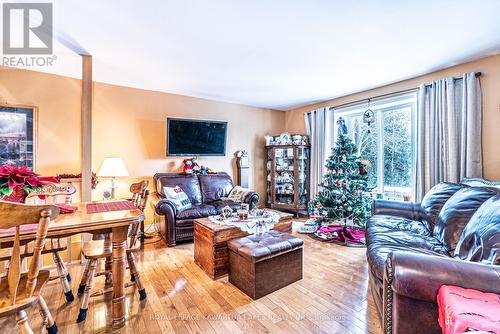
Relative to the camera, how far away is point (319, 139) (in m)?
4.65

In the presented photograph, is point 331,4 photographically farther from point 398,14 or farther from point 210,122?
point 210,122

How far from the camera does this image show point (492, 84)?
2615mm

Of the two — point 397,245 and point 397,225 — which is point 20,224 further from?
point 397,225

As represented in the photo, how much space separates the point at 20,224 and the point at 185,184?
281cm

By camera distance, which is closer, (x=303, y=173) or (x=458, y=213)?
(x=458, y=213)

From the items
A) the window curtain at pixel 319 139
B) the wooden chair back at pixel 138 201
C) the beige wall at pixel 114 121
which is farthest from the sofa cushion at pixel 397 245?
the beige wall at pixel 114 121

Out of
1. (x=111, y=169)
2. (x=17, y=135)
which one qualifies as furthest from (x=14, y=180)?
(x=17, y=135)

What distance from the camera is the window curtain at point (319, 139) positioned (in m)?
4.53

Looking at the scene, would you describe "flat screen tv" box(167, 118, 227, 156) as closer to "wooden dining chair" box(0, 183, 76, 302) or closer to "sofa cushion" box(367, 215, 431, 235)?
"wooden dining chair" box(0, 183, 76, 302)

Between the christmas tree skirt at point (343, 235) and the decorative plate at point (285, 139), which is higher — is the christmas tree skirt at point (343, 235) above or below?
below

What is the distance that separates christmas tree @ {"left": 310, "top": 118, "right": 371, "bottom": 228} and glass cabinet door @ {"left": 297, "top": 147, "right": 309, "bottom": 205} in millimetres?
1078

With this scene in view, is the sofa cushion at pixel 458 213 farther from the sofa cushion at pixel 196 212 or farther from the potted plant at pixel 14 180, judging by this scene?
the potted plant at pixel 14 180

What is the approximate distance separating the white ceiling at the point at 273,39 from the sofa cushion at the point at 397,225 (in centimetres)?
185

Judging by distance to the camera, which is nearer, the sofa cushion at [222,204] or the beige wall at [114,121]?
the beige wall at [114,121]
